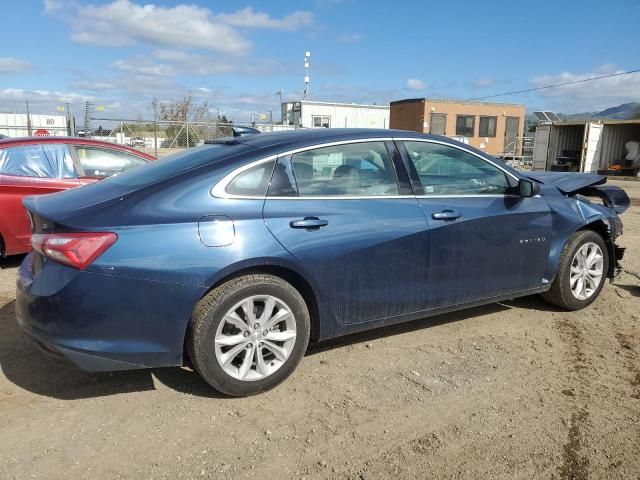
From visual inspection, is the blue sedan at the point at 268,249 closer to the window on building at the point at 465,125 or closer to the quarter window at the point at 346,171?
the quarter window at the point at 346,171

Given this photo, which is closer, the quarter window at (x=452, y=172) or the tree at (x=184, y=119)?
the quarter window at (x=452, y=172)

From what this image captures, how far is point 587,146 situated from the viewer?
21859 millimetres

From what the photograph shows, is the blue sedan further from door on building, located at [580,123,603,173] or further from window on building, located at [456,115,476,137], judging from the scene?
window on building, located at [456,115,476,137]

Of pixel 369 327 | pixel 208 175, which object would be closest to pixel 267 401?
pixel 369 327

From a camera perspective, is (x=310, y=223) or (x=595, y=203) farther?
(x=595, y=203)

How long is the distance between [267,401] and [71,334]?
115 cm

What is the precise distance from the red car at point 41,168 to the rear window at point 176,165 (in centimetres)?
264

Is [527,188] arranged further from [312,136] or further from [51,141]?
[51,141]

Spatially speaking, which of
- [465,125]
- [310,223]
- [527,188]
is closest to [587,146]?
[465,125]

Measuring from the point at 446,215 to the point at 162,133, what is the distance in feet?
71.9

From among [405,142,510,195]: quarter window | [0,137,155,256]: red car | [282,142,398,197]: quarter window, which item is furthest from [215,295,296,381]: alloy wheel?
[0,137,155,256]: red car

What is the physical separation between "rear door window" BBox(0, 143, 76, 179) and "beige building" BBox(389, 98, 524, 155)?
71.5ft

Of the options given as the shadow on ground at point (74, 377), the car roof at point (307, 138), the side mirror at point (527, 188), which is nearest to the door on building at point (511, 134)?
the side mirror at point (527, 188)

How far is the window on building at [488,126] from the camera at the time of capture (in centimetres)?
3030
